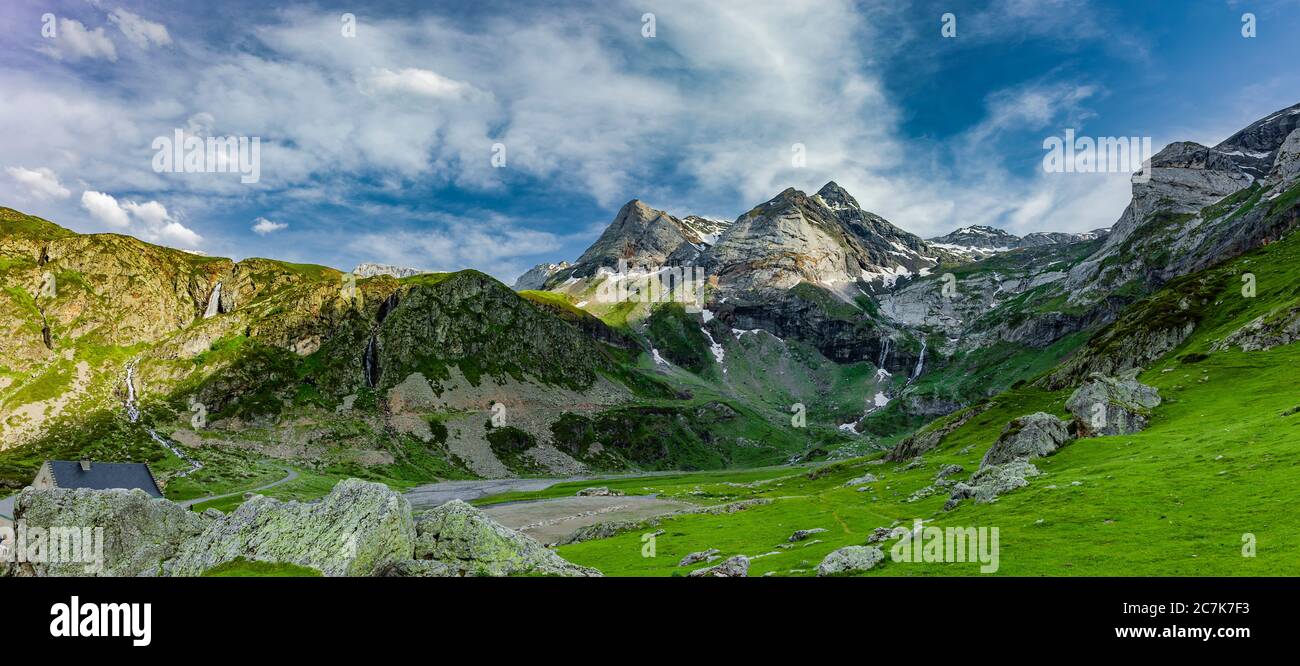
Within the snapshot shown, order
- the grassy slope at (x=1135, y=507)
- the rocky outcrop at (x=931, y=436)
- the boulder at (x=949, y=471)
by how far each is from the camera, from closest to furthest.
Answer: the grassy slope at (x=1135, y=507) < the boulder at (x=949, y=471) < the rocky outcrop at (x=931, y=436)

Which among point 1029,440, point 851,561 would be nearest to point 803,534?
point 851,561

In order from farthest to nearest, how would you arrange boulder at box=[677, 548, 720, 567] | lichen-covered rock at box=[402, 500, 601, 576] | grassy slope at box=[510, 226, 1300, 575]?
boulder at box=[677, 548, 720, 567]
lichen-covered rock at box=[402, 500, 601, 576]
grassy slope at box=[510, 226, 1300, 575]

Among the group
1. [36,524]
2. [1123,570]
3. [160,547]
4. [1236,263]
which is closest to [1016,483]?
[1123,570]

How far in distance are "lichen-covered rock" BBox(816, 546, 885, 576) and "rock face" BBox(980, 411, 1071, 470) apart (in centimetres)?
4308

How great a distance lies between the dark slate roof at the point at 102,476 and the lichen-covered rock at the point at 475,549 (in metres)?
94.9

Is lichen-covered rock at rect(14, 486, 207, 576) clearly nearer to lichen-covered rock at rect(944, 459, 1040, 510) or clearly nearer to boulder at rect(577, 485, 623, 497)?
lichen-covered rock at rect(944, 459, 1040, 510)

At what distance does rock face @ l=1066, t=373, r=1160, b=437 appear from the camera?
7638cm

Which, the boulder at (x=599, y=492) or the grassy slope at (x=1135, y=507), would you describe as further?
the boulder at (x=599, y=492)

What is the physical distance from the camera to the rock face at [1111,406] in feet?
251

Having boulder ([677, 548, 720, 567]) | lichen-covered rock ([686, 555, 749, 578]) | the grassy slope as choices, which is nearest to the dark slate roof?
the grassy slope

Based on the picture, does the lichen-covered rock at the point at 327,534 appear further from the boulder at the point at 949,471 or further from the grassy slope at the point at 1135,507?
the boulder at the point at 949,471

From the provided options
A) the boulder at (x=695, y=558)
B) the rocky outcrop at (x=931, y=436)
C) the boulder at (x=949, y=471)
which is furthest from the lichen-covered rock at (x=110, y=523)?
the rocky outcrop at (x=931, y=436)
